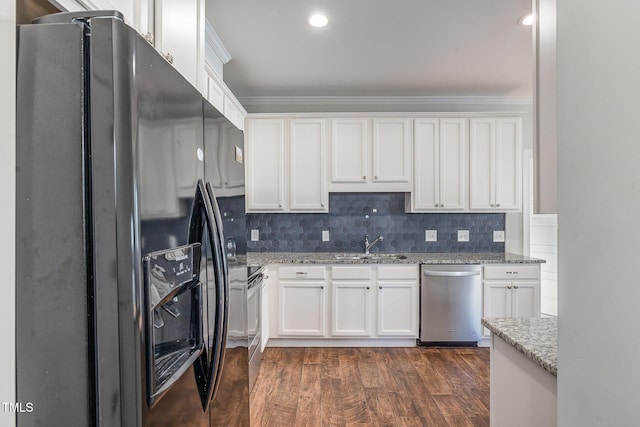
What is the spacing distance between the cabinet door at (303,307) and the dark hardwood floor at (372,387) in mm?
206

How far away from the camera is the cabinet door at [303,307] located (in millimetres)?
3459

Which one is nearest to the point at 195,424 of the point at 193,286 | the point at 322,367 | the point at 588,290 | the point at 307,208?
the point at 193,286

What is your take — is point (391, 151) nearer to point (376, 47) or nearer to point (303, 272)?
point (376, 47)

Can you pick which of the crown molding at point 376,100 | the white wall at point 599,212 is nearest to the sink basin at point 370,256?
the crown molding at point 376,100

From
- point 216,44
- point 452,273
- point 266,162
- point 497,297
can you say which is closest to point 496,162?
point 452,273

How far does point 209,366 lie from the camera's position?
0.96m

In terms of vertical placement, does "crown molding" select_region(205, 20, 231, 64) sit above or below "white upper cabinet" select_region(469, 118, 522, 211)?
above

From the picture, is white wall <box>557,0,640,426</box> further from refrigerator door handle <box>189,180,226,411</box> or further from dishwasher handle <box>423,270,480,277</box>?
dishwasher handle <box>423,270,480,277</box>

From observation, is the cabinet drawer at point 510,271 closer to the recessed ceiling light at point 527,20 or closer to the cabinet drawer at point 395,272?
the cabinet drawer at point 395,272

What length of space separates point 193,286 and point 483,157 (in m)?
3.52

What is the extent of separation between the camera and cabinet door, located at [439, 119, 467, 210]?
3693mm

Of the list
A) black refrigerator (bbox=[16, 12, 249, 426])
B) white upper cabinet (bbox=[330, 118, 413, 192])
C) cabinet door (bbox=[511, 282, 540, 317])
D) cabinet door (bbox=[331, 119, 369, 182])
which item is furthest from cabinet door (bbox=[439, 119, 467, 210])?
black refrigerator (bbox=[16, 12, 249, 426])

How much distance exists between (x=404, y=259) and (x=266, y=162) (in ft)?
5.70

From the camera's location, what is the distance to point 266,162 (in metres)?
3.71
